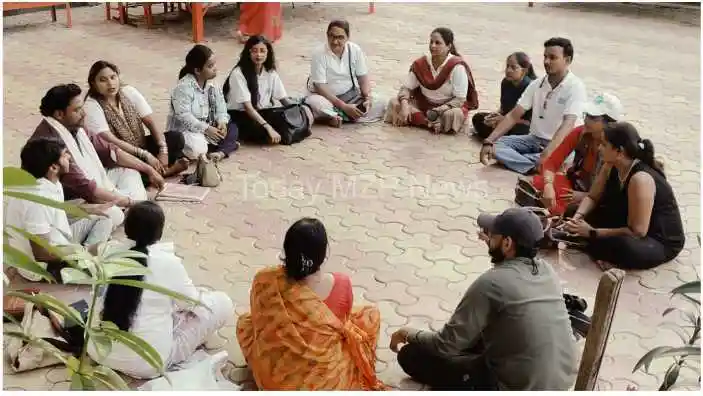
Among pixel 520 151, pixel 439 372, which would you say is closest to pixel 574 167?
pixel 520 151

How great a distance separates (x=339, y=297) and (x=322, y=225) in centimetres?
32

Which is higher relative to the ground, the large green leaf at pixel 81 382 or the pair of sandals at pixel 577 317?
the large green leaf at pixel 81 382

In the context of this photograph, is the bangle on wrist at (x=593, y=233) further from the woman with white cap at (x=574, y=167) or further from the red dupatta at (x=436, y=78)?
the red dupatta at (x=436, y=78)

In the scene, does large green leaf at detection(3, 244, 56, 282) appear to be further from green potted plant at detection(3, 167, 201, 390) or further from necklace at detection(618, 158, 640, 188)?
necklace at detection(618, 158, 640, 188)

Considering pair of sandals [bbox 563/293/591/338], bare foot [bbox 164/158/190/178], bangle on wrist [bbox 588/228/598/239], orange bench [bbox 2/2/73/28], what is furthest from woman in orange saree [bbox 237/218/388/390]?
orange bench [bbox 2/2/73/28]

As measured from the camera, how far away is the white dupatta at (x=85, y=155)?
471cm

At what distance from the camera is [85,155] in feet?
15.9

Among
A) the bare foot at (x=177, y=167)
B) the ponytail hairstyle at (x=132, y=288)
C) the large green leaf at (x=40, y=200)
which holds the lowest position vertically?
the bare foot at (x=177, y=167)

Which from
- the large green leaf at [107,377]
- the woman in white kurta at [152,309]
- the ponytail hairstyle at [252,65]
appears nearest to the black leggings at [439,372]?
the woman in white kurta at [152,309]

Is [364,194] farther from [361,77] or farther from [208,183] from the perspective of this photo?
[361,77]

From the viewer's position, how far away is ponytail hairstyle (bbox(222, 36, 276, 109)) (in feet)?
20.3

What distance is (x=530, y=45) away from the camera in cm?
977

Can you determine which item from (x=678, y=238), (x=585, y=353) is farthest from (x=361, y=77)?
(x=585, y=353)

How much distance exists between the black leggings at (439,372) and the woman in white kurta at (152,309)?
836 mm
